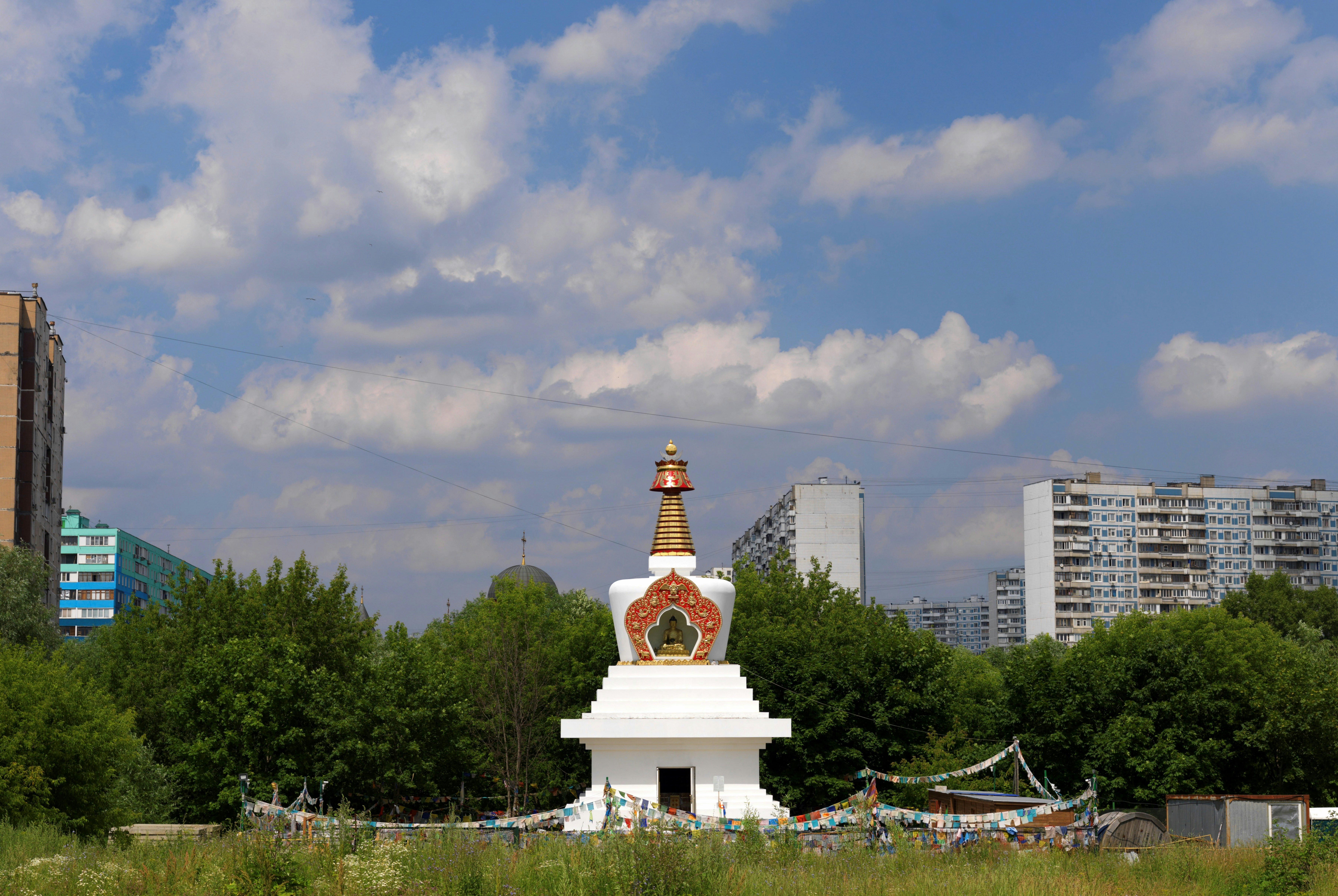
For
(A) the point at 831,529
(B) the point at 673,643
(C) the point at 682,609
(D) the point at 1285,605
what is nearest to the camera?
(C) the point at 682,609

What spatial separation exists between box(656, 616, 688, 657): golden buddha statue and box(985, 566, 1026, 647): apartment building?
153215 mm

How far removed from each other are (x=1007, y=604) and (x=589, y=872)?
570ft

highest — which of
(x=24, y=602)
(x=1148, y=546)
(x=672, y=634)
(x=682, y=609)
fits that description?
(x=1148, y=546)

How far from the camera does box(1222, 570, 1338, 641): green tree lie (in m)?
73.2

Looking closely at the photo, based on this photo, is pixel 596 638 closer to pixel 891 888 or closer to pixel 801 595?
pixel 801 595

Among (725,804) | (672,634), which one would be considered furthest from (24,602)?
(725,804)

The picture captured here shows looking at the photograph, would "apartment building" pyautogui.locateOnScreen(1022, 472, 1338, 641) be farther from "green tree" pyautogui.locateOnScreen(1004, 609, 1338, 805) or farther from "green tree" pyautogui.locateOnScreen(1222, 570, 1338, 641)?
"green tree" pyautogui.locateOnScreen(1004, 609, 1338, 805)

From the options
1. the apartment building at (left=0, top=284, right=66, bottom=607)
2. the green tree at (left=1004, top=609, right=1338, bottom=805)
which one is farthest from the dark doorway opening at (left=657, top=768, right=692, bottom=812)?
the apartment building at (left=0, top=284, right=66, bottom=607)

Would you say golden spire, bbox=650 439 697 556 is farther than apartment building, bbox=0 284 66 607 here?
No

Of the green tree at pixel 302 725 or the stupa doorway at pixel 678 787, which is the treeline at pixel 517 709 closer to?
the green tree at pixel 302 725

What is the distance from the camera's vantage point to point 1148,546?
312 ft

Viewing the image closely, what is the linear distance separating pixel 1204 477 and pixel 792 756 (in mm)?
71511

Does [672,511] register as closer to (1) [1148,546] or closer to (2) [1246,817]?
(2) [1246,817]

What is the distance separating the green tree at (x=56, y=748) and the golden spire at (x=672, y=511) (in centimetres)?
1244
